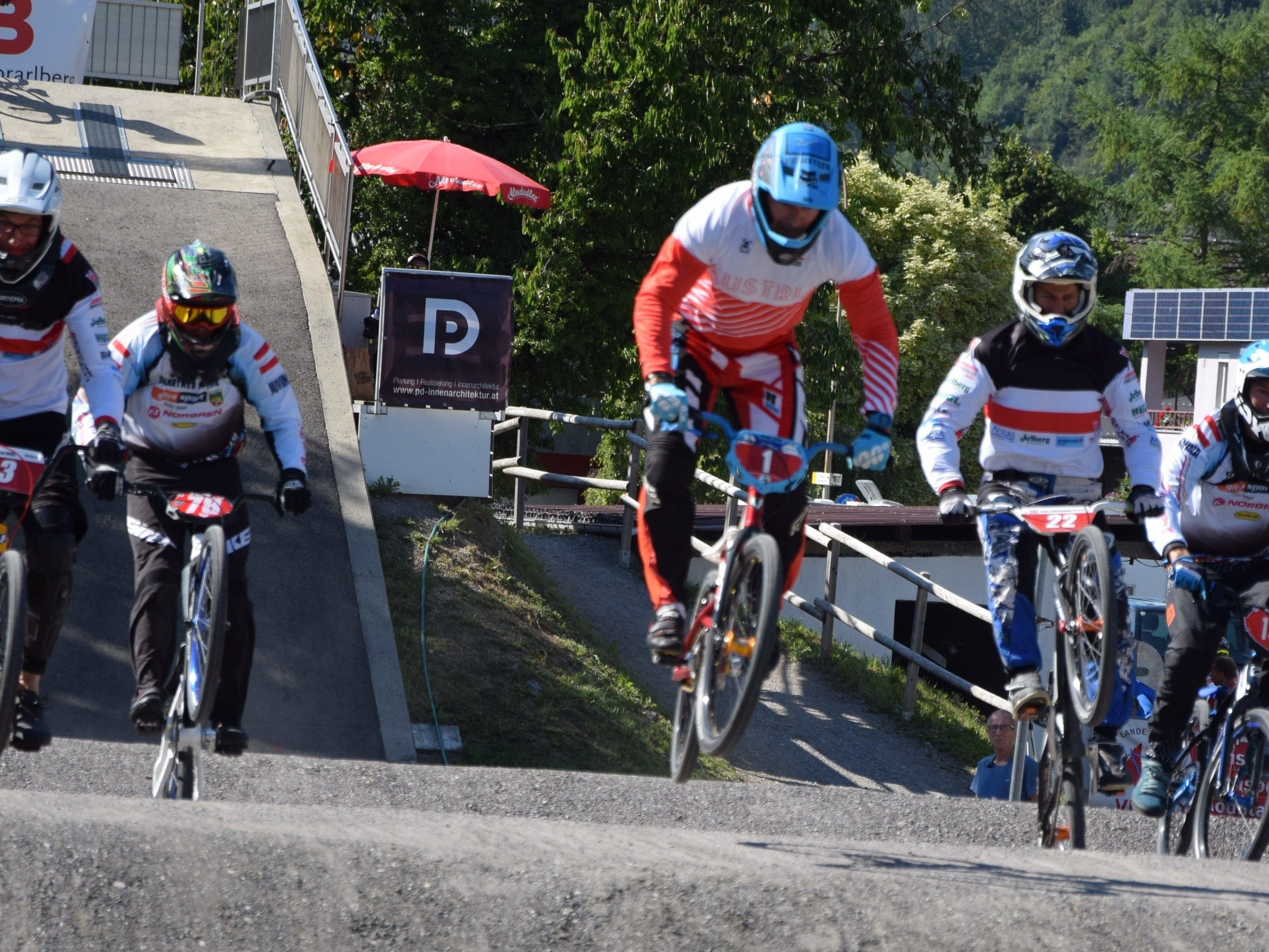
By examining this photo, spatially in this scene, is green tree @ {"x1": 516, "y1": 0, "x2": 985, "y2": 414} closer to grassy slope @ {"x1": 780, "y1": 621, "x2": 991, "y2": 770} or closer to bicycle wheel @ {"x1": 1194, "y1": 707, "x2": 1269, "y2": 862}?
grassy slope @ {"x1": 780, "y1": 621, "x2": 991, "y2": 770}

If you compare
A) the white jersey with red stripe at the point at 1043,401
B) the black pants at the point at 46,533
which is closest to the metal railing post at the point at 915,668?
the white jersey with red stripe at the point at 1043,401

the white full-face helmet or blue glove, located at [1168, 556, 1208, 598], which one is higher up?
the white full-face helmet

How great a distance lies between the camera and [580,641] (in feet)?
42.1

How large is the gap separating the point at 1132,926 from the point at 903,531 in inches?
605

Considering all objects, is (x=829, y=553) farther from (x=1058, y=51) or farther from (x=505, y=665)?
(x=1058, y=51)

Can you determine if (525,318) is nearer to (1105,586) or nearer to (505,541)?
(505,541)

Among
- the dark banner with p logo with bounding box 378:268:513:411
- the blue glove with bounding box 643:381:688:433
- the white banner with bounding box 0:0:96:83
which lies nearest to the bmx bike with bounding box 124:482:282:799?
the blue glove with bounding box 643:381:688:433

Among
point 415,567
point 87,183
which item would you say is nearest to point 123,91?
point 87,183

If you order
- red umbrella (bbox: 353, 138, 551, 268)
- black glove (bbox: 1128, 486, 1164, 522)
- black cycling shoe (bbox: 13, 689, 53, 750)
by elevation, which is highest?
red umbrella (bbox: 353, 138, 551, 268)

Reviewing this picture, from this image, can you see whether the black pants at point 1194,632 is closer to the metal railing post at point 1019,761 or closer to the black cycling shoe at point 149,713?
the metal railing post at point 1019,761

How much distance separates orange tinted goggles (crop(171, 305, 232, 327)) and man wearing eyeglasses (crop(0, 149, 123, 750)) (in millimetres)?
349

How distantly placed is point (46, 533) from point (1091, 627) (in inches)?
189

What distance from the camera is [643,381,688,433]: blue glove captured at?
19.2 feet

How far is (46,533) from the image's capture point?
675cm
